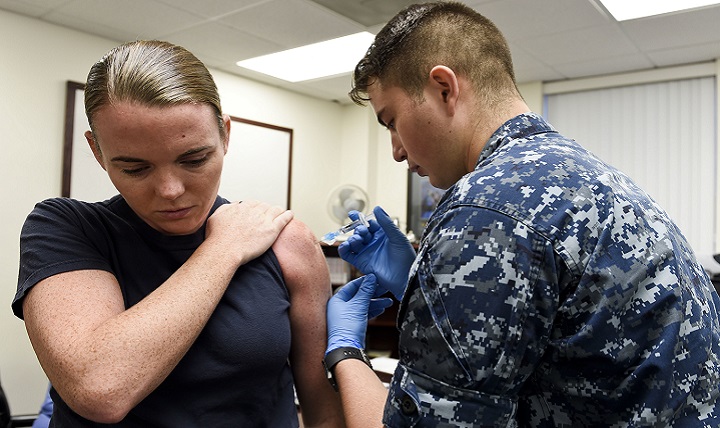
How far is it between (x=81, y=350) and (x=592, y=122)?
5.46m

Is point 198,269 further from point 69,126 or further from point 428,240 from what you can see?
point 69,126

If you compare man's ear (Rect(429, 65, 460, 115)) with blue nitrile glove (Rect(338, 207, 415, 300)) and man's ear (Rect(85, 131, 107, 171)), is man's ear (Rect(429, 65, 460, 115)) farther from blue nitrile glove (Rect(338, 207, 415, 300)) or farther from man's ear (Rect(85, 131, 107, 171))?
man's ear (Rect(85, 131, 107, 171))

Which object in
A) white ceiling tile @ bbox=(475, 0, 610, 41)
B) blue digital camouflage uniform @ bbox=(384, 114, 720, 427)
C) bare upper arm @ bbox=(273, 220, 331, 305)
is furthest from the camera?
white ceiling tile @ bbox=(475, 0, 610, 41)

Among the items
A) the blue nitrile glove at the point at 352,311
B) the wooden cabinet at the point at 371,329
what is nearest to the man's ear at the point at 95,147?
the blue nitrile glove at the point at 352,311

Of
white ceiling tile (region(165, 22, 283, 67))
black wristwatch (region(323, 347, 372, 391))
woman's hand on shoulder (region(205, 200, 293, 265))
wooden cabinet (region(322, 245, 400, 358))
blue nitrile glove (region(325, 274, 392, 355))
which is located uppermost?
white ceiling tile (region(165, 22, 283, 67))

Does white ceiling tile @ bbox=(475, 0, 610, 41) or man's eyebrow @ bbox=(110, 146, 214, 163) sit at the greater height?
white ceiling tile @ bbox=(475, 0, 610, 41)

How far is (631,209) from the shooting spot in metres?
0.91

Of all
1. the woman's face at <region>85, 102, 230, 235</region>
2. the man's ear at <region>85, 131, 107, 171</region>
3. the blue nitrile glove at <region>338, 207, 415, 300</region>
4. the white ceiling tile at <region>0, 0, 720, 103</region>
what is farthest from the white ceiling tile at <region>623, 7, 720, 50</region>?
the man's ear at <region>85, 131, 107, 171</region>

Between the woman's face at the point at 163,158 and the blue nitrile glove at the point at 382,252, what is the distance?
58 cm

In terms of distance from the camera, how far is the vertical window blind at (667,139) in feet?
16.9

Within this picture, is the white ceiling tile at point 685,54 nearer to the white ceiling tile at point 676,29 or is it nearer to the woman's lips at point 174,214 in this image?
the white ceiling tile at point 676,29

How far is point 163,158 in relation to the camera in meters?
1.09

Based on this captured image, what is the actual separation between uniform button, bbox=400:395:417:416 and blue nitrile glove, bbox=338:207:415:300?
0.74 meters

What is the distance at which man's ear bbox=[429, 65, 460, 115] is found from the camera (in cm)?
116
